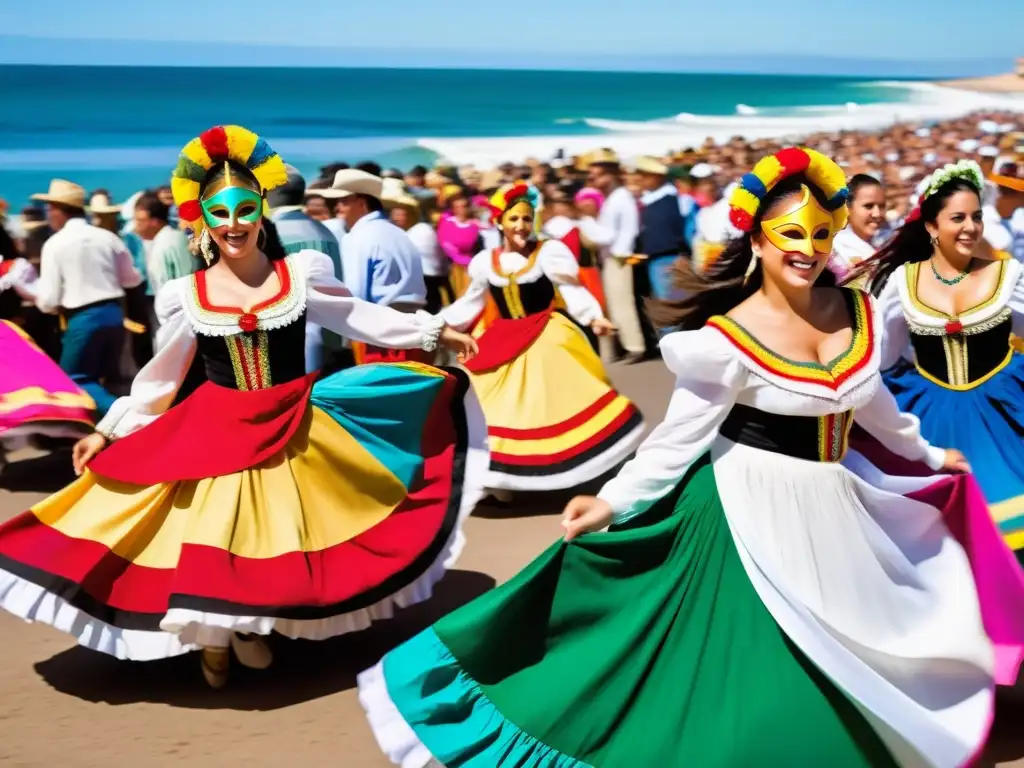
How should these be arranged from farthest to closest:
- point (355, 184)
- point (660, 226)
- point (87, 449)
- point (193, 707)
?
Result: point (660, 226), point (355, 184), point (87, 449), point (193, 707)

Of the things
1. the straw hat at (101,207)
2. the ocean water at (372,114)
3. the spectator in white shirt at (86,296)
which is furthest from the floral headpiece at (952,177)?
the ocean water at (372,114)

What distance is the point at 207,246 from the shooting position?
4.83m

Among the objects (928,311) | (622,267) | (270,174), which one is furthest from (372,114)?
(928,311)

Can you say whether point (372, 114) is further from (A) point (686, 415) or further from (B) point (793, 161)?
(A) point (686, 415)

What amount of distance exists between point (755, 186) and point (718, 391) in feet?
1.83

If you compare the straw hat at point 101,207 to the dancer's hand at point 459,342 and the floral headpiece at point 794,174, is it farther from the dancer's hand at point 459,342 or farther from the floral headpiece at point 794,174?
the floral headpiece at point 794,174

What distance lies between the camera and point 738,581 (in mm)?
3465

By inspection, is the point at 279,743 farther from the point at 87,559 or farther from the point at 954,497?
the point at 954,497

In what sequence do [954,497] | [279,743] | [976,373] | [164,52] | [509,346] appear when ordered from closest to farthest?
[954,497] → [279,743] → [976,373] → [509,346] → [164,52]

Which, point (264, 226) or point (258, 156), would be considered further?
point (264, 226)

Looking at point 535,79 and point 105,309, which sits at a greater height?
point 105,309

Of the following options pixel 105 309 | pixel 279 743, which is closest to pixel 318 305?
pixel 279 743

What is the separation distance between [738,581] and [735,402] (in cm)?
48

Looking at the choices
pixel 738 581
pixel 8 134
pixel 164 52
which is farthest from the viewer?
pixel 164 52
